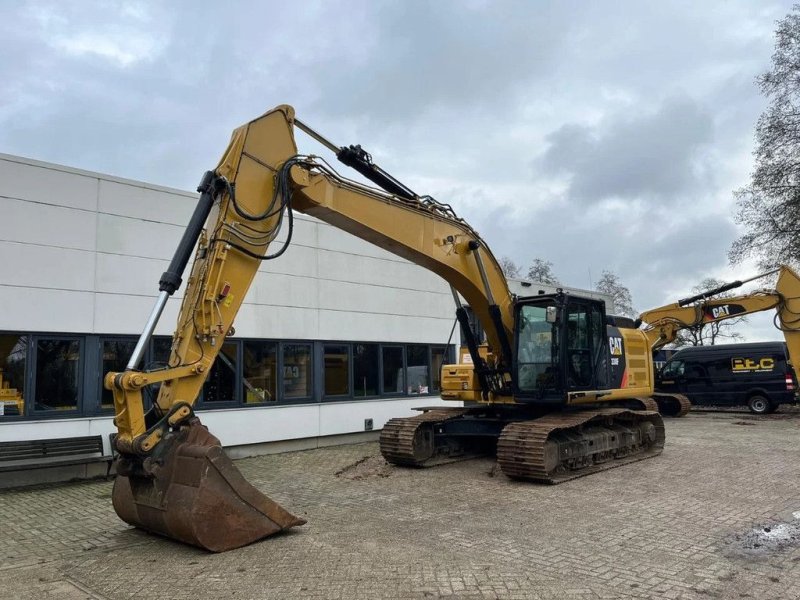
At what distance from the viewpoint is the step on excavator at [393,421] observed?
5539 millimetres

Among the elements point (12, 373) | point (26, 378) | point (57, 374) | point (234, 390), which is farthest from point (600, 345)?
point (12, 373)

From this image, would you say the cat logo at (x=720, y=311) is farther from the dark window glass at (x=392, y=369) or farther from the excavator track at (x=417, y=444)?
the excavator track at (x=417, y=444)

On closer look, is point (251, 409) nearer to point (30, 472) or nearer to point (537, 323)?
point (30, 472)

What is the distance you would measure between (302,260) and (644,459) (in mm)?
7411

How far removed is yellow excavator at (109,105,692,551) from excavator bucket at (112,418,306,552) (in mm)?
12

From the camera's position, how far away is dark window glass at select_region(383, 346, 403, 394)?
46.2 ft

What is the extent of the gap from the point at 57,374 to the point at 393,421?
210 inches

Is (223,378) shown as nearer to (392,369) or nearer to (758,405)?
(392,369)

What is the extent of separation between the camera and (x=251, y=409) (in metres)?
11.6

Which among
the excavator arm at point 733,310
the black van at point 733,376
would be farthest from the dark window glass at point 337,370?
the black van at point 733,376

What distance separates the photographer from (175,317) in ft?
36.1

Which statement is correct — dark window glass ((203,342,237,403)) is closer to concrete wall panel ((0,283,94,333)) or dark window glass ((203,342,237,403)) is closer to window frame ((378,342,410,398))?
concrete wall panel ((0,283,94,333))

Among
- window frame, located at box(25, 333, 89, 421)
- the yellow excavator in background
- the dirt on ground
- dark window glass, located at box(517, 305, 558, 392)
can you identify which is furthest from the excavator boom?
window frame, located at box(25, 333, 89, 421)

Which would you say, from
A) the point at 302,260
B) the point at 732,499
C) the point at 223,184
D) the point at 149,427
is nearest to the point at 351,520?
the point at 149,427
